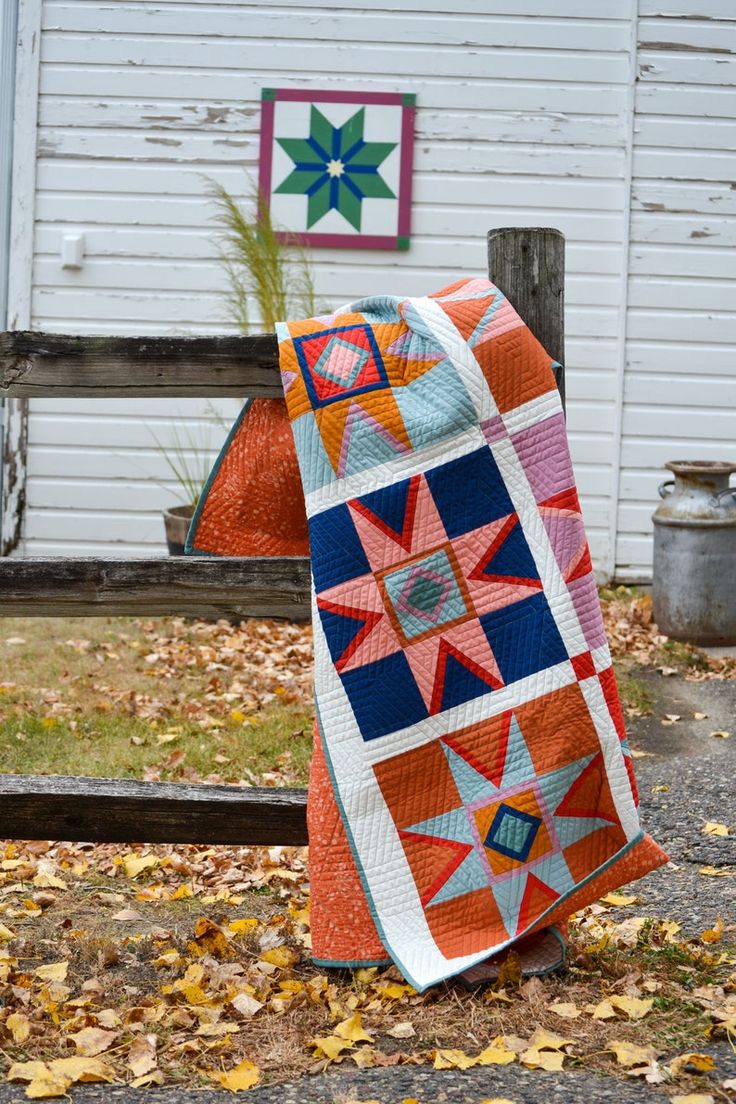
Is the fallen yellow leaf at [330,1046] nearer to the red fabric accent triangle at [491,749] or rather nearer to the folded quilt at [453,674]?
the folded quilt at [453,674]

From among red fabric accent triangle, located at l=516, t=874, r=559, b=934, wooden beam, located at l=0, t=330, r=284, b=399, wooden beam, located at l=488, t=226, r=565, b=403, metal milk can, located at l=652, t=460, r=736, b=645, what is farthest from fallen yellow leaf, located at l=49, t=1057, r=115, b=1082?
metal milk can, located at l=652, t=460, r=736, b=645

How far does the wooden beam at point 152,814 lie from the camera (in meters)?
2.86

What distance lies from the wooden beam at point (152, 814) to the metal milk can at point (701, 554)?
4143mm

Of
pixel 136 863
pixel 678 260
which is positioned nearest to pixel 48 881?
pixel 136 863

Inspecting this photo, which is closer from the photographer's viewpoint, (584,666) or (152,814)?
(584,666)

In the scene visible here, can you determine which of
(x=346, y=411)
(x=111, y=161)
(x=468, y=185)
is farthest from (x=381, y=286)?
(x=346, y=411)

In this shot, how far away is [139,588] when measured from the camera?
293 cm

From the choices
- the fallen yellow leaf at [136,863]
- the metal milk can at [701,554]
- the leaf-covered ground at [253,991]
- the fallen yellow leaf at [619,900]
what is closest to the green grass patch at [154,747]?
the leaf-covered ground at [253,991]

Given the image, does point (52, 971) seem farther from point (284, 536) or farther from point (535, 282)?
point (535, 282)

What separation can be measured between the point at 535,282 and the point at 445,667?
943 millimetres

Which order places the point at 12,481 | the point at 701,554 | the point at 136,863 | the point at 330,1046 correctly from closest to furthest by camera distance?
the point at 330,1046 < the point at 136,863 < the point at 701,554 < the point at 12,481

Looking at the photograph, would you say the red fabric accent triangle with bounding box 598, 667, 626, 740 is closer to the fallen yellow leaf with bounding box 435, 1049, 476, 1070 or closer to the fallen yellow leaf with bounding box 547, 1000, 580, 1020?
the fallen yellow leaf with bounding box 547, 1000, 580, 1020

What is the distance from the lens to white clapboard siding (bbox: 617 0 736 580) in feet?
24.4

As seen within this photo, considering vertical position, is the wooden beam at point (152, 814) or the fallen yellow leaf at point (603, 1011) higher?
the wooden beam at point (152, 814)
